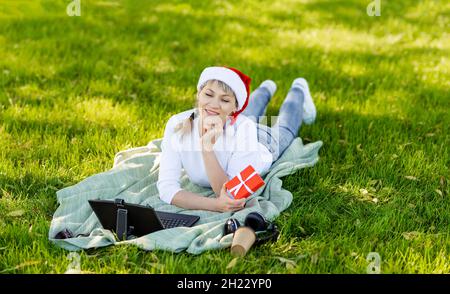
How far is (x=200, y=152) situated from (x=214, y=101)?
1.27 feet

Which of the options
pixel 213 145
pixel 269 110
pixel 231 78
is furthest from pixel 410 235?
pixel 269 110

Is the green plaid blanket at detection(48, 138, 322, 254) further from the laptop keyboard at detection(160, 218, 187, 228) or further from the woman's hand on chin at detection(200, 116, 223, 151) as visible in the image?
the woman's hand on chin at detection(200, 116, 223, 151)

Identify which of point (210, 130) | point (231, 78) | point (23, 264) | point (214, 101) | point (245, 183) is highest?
point (231, 78)

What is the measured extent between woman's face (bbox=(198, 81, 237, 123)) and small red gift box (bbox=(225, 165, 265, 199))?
45 cm

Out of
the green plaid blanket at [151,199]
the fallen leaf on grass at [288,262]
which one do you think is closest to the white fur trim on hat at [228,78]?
the green plaid blanket at [151,199]

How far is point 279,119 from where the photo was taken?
5.07m

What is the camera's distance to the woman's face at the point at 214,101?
3838 millimetres

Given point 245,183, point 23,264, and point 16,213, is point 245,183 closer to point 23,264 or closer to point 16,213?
point 23,264

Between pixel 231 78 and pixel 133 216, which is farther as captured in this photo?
pixel 231 78

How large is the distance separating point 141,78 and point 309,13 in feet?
12.7

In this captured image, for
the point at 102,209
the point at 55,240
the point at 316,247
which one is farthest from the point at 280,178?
the point at 55,240

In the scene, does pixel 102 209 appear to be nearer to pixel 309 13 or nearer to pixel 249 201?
pixel 249 201

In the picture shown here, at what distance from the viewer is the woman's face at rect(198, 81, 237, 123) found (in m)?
3.84

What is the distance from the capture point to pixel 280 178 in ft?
14.5
